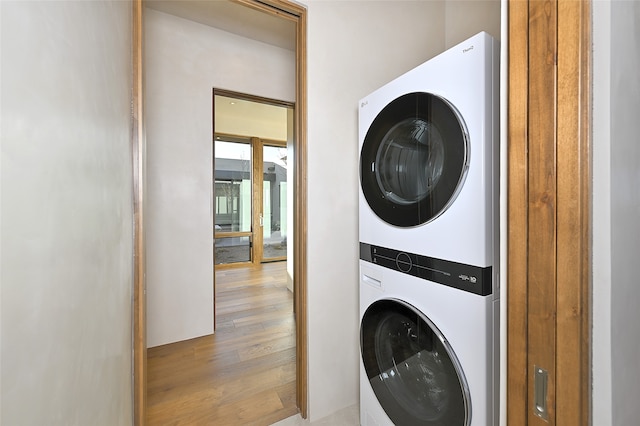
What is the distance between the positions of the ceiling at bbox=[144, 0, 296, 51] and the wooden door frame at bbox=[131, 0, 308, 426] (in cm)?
68

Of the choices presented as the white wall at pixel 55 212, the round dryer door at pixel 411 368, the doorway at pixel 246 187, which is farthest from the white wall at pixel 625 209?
the doorway at pixel 246 187

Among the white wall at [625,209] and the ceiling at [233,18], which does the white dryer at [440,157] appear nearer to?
the white wall at [625,209]

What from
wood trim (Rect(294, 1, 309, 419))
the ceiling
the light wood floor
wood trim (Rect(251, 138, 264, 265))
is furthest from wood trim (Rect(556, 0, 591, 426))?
wood trim (Rect(251, 138, 264, 265))

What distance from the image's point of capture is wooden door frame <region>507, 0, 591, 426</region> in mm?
484

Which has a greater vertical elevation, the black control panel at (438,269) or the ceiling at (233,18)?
the ceiling at (233,18)

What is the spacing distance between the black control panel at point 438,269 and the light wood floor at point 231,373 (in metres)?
1.10

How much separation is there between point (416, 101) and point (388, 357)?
1125 millimetres

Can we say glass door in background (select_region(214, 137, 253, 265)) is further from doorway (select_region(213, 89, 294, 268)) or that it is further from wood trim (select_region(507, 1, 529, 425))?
wood trim (select_region(507, 1, 529, 425))

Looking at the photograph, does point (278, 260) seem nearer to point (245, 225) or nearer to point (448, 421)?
point (245, 225)

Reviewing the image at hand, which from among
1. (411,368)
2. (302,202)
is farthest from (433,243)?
(302,202)

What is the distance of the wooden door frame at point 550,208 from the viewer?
1.59ft

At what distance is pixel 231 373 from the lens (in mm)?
1812

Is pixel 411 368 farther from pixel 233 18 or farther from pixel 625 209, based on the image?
pixel 233 18

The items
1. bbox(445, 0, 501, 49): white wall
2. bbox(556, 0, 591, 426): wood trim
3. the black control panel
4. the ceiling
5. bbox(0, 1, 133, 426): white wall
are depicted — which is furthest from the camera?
the ceiling
